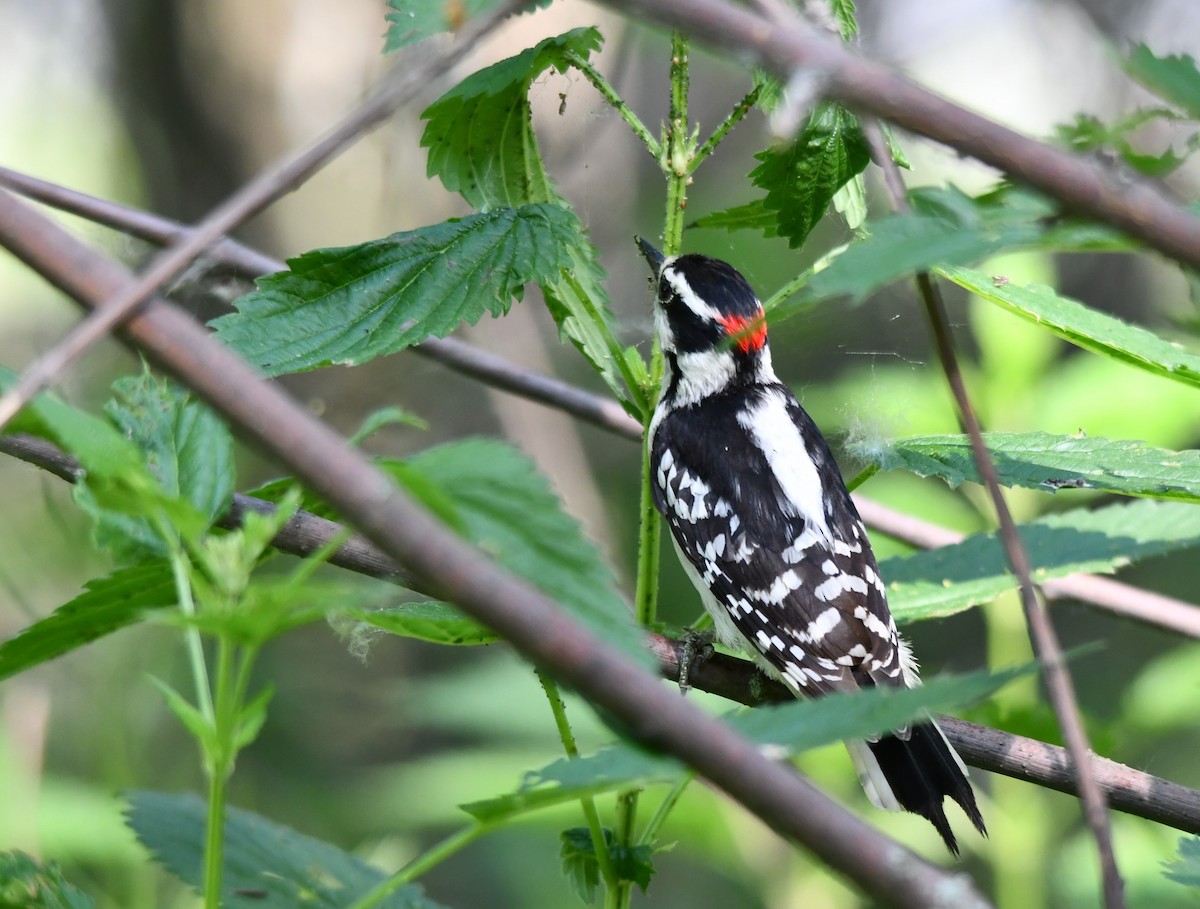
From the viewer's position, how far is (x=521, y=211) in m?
1.46

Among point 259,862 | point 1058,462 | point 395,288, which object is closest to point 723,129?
point 395,288

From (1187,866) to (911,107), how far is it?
2.55ft

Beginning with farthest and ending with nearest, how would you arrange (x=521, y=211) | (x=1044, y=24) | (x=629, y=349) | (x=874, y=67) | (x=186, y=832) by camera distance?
(x=1044, y=24)
(x=629, y=349)
(x=521, y=211)
(x=186, y=832)
(x=874, y=67)

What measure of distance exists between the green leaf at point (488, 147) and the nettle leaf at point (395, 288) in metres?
0.14

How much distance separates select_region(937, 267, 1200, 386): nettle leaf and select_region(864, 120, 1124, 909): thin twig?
51 cm

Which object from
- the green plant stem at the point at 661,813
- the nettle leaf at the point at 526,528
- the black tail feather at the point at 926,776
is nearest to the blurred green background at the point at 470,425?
the black tail feather at the point at 926,776

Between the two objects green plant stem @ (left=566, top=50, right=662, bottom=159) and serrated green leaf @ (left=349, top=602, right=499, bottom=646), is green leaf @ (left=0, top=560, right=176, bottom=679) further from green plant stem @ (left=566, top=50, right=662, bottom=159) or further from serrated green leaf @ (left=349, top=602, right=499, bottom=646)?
green plant stem @ (left=566, top=50, right=662, bottom=159)

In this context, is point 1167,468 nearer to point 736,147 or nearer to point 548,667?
point 548,667

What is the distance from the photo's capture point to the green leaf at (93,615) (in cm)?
91

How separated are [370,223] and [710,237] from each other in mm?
1596

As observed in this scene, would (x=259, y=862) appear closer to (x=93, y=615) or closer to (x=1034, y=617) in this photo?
(x=93, y=615)

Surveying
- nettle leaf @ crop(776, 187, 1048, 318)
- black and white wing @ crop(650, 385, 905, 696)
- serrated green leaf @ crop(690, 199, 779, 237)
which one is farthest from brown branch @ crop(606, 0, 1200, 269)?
black and white wing @ crop(650, 385, 905, 696)

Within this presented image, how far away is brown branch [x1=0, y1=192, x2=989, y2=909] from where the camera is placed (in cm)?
49

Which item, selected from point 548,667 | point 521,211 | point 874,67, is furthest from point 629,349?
point 548,667
